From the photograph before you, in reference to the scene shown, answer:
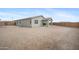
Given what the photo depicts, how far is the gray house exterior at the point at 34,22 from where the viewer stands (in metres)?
2.03

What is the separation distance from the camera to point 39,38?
203cm

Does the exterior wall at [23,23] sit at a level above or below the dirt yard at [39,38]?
above

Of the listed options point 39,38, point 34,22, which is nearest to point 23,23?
point 34,22

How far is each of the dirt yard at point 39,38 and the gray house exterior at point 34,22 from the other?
2.4 inches

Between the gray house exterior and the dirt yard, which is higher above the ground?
the gray house exterior

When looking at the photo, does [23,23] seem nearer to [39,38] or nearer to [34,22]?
[34,22]

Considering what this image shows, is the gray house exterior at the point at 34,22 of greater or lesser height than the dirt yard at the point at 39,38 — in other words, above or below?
above

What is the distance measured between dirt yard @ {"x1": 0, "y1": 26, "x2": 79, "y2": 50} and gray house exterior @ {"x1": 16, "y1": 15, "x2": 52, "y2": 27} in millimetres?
61

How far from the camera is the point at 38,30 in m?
2.03

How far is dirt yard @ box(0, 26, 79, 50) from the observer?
202 cm
